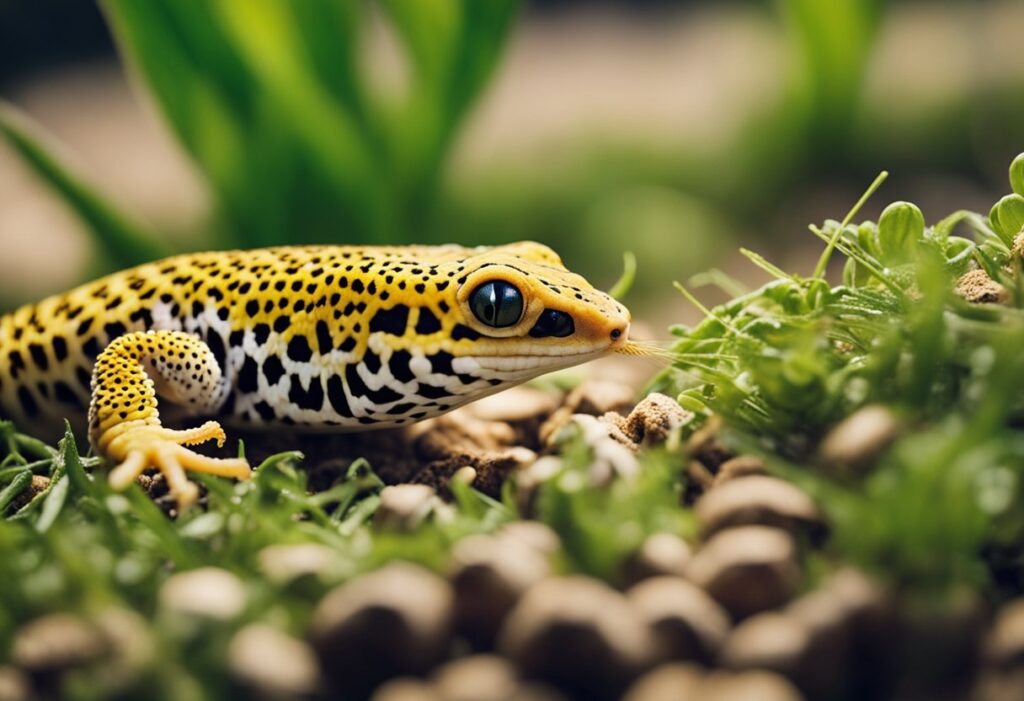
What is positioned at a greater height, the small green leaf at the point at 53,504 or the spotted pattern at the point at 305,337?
the spotted pattern at the point at 305,337

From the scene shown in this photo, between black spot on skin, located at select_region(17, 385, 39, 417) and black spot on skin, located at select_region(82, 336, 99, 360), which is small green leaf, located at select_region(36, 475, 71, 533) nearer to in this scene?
black spot on skin, located at select_region(82, 336, 99, 360)

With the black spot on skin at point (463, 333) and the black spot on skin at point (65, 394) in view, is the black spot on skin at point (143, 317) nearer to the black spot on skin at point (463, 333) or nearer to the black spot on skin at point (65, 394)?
the black spot on skin at point (65, 394)

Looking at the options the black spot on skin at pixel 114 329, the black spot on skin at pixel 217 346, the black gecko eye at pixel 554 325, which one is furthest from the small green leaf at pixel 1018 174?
the black spot on skin at pixel 114 329

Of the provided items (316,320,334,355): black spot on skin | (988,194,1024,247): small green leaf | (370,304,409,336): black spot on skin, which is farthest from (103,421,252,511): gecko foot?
(988,194,1024,247): small green leaf

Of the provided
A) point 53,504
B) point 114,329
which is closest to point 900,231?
point 53,504

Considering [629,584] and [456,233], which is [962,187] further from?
[629,584]

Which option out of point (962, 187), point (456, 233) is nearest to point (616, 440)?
point (456, 233)
